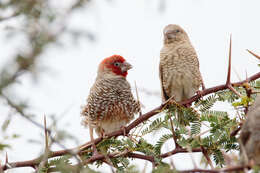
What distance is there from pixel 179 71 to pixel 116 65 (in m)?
0.94

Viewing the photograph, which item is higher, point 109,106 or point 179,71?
point 179,71

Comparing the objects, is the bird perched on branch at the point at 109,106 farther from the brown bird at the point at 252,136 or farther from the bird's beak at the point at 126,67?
the brown bird at the point at 252,136

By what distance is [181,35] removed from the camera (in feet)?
18.8

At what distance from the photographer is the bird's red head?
545 centimetres

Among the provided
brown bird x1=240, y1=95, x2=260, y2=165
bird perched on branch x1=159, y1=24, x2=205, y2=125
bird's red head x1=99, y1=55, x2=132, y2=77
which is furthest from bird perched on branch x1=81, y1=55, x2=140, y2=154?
brown bird x1=240, y1=95, x2=260, y2=165

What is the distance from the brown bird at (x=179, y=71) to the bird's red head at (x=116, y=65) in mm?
513


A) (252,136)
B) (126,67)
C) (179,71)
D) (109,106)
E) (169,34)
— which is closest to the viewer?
(252,136)

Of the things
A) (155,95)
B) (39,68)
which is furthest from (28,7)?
(155,95)

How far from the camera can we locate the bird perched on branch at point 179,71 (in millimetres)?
A: 5108

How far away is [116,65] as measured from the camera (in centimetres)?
549

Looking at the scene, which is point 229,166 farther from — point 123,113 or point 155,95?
point 123,113

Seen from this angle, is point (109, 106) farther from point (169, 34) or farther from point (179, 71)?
point (169, 34)

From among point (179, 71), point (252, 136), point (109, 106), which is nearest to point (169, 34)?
point (179, 71)

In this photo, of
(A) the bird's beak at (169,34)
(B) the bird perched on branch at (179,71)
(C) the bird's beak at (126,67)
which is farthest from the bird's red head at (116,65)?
(A) the bird's beak at (169,34)
